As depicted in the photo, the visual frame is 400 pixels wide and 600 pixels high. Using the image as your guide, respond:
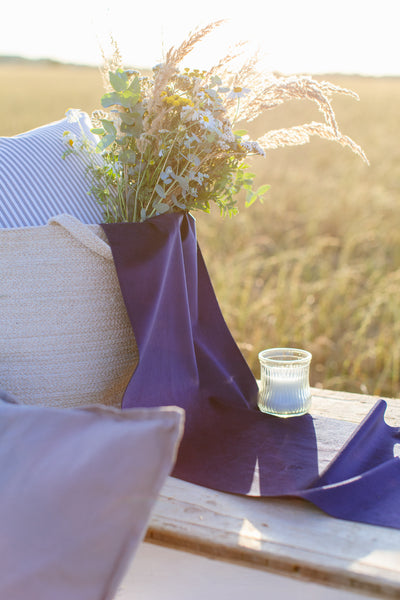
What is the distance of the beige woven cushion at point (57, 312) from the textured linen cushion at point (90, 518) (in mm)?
656

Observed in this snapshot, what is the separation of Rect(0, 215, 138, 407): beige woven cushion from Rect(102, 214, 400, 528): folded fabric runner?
8 cm

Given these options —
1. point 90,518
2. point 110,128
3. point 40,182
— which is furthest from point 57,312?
point 90,518

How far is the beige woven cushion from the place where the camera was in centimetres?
147

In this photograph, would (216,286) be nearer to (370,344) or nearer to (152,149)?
(370,344)

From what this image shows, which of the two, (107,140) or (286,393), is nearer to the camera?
(107,140)

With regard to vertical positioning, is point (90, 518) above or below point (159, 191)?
below

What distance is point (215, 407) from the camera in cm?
167

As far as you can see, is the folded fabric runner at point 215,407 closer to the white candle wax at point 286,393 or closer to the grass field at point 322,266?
the white candle wax at point 286,393

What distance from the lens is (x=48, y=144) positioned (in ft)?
5.76

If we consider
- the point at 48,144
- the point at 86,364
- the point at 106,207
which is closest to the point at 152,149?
the point at 106,207

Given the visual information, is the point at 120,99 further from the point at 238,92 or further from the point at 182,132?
the point at 238,92

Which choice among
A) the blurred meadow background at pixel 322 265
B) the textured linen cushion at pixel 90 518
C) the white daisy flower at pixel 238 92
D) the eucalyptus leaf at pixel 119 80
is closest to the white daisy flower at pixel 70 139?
the eucalyptus leaf at pixel 119 80

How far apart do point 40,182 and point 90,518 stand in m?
1.07

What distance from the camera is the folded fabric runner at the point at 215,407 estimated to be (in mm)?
1295
